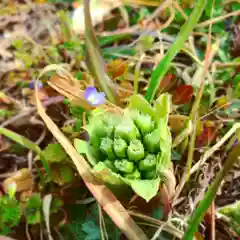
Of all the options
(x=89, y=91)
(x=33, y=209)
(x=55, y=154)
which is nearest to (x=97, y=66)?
(x=89, y=91)

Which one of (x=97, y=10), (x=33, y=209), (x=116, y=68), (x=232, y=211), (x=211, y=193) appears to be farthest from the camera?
(x=97, y=10)

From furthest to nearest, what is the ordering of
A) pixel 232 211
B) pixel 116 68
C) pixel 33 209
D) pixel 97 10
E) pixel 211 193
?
pixel 97 10
pixel 116 68
pixel 33 209
pixel 232 211
pixel 211 193

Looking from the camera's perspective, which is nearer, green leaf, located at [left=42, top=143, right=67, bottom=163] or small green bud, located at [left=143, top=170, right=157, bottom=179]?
small green bud, located at [left=143, top=170, right=157, bottom=179]

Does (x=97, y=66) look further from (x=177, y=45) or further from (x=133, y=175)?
(x=133, y=175)

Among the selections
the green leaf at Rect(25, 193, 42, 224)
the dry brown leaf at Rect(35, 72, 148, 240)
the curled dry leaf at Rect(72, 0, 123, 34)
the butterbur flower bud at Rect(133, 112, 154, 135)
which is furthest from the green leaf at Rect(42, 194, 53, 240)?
the curled dry leaf at Rect(72, 0, 123, 34)

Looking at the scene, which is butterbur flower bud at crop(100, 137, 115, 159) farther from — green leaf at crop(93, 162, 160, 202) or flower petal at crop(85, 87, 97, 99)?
flower petal at crop(85, 87, 97, 99)

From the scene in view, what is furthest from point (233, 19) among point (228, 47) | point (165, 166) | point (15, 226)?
point (15, 226)

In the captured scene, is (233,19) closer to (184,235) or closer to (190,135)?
(190,135)
